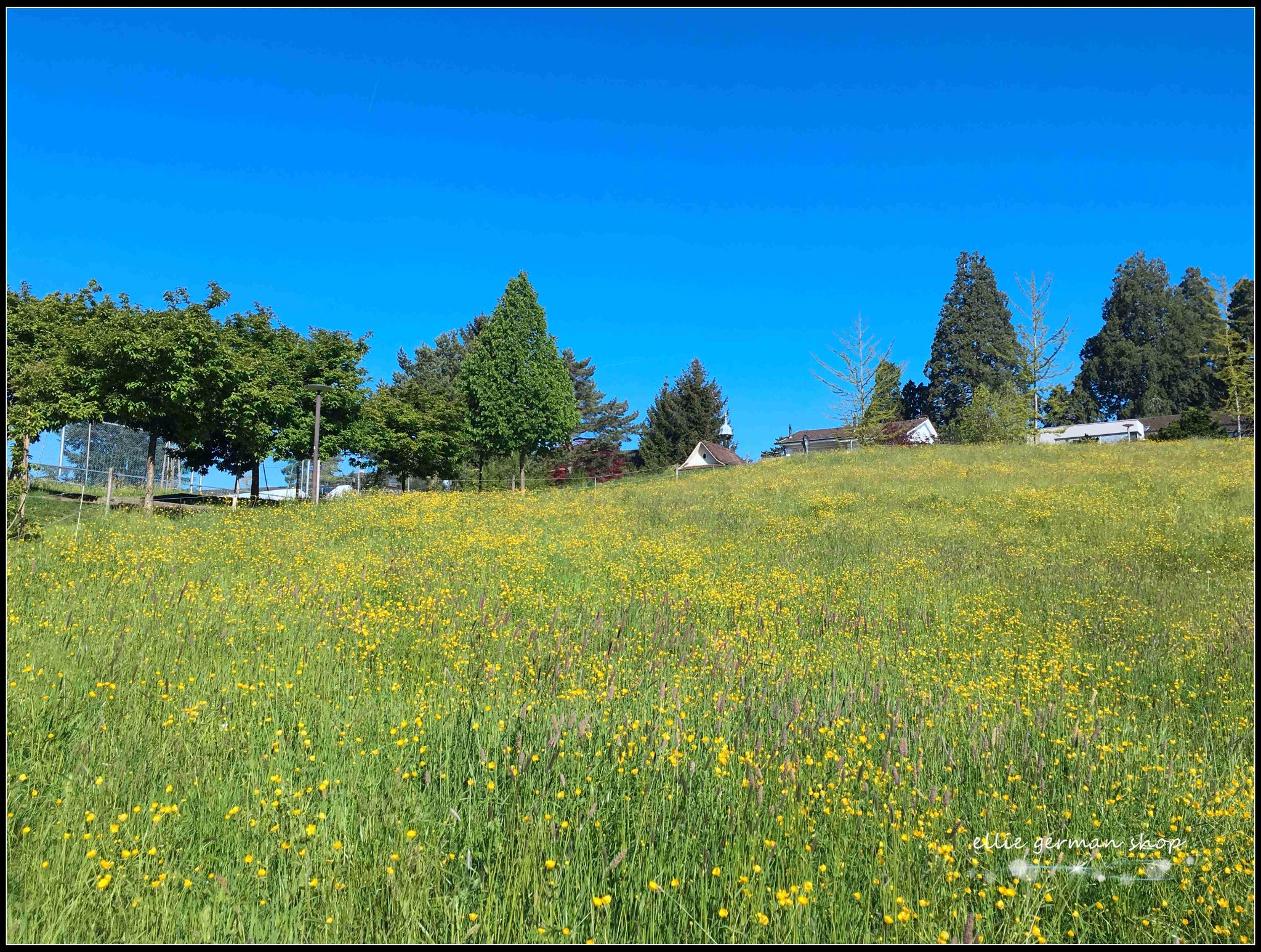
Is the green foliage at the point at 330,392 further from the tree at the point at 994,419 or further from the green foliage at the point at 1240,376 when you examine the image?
the green foliage at the point at 1240,376

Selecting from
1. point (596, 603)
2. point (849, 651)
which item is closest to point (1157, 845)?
point (849, 651)

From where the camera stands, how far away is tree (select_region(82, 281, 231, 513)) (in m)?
19.9

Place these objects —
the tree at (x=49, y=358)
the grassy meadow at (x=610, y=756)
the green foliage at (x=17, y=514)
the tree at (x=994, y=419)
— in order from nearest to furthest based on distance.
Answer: the grassy meadow at (x=610, y=756) < the green foliage at (x=17, y=514) < the tree at (x=49, y=358) < the tree at (x=994, y=419)

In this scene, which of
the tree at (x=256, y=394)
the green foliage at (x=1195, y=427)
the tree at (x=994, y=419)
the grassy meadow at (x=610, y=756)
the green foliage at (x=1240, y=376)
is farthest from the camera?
the tree at (x=994, y=419)

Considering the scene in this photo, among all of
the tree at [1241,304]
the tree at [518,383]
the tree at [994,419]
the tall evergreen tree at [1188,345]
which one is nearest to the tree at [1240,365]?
the tree at [1241,304]

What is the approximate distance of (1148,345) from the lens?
76.2 metres

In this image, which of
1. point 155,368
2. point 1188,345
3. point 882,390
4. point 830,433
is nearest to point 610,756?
point 155,368

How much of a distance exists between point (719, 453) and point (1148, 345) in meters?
57.7

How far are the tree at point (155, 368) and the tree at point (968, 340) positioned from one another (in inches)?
3132

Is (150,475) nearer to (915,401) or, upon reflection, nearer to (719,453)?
(719,453)

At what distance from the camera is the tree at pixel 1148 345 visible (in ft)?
238

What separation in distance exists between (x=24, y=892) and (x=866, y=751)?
423cm

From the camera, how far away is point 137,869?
8.54 feet

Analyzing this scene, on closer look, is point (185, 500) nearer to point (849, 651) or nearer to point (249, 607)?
point (249, 607)
